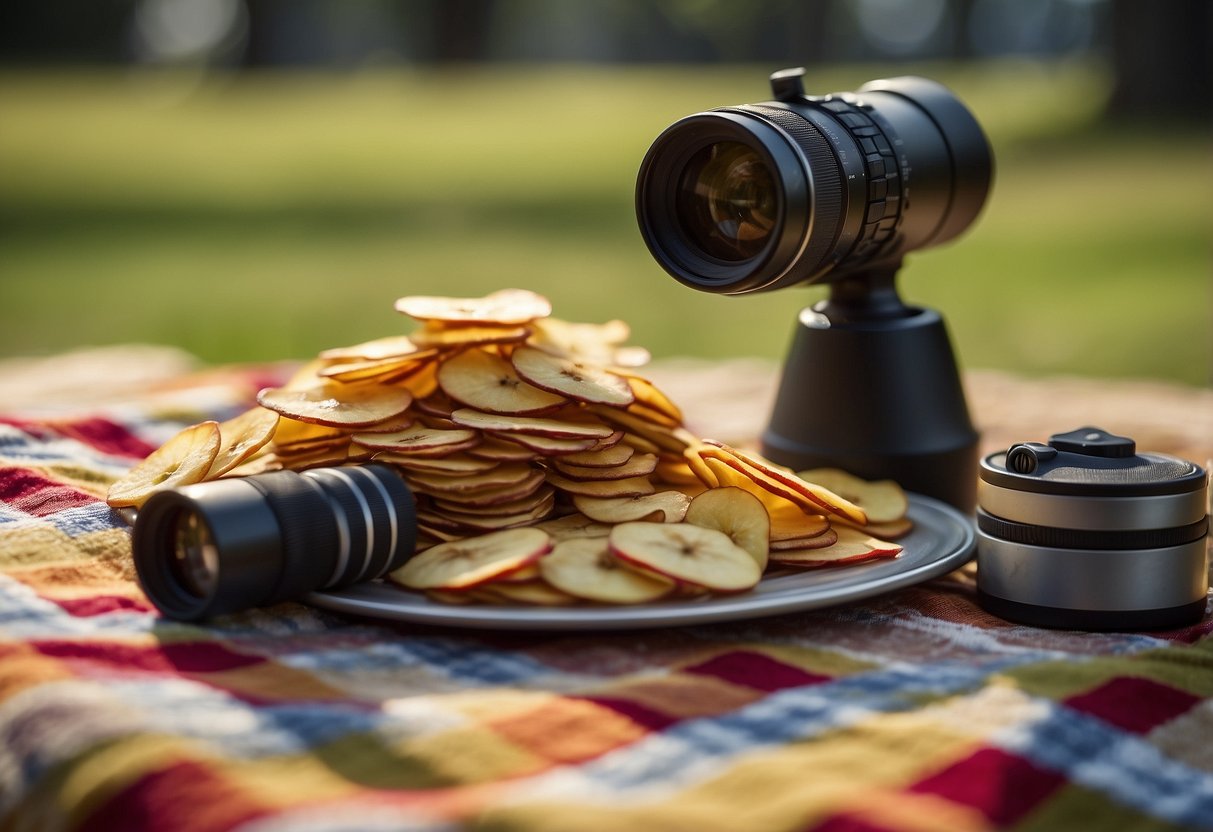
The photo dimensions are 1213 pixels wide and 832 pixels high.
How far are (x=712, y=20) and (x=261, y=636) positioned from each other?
26665 millimetres

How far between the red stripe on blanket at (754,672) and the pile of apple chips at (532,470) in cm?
7

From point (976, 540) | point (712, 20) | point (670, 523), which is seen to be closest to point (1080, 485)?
point (976, 540)

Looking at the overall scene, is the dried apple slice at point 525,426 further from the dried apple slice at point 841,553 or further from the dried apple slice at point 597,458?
the dried apple slice at point 841,553

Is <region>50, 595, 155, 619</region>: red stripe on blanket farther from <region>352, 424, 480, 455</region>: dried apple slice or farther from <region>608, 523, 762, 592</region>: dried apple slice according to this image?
<region>608, 523, 762, 592</region>: dried apple slice

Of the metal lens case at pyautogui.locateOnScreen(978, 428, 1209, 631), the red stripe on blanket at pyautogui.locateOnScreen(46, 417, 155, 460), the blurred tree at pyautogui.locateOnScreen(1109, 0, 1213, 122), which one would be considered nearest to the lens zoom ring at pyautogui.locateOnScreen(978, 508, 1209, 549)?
the metal lens case at pyautogui.locateOnScreen(978, 428, 1209, 631)

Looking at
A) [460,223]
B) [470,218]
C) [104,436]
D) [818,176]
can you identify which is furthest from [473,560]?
[470,218]

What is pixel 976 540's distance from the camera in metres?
1.35

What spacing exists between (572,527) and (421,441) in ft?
0.55

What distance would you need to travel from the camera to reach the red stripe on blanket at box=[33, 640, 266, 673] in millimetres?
1069

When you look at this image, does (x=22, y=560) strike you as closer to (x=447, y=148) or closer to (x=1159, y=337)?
(x=1159, y=337)

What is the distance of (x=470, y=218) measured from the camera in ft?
27.5

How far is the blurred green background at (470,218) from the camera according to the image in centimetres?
568

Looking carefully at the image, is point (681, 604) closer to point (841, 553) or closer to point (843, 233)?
point (841, 553)

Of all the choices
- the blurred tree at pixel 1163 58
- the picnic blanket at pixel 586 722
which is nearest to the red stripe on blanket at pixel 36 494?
the picnic blanket at pixel 586 722
